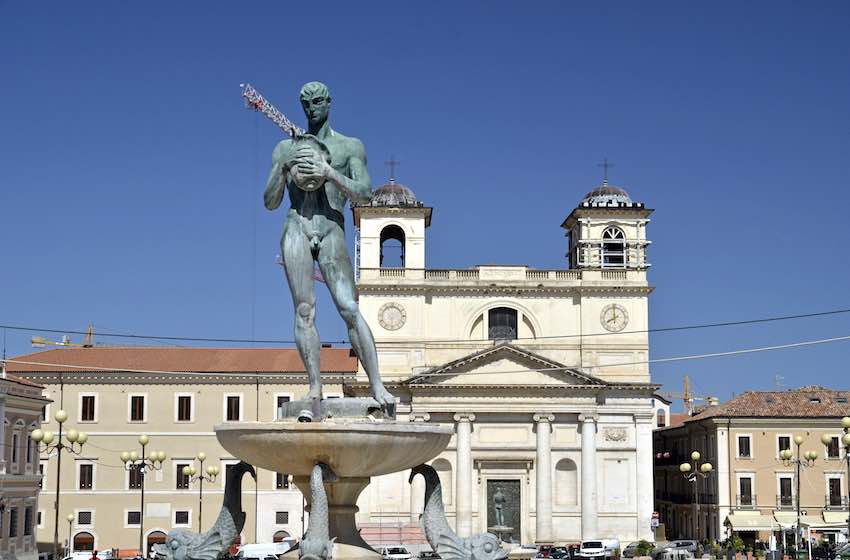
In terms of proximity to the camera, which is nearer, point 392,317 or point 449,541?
point 449,541

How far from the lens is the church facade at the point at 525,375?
59.4 meters

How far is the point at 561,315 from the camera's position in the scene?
6144cm

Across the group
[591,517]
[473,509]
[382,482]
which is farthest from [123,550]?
[591,517]

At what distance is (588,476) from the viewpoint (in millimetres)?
59656

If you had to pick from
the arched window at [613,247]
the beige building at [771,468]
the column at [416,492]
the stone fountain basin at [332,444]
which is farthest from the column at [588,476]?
the stone fountain basin at [332,444]

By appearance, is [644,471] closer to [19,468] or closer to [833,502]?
[833,502]

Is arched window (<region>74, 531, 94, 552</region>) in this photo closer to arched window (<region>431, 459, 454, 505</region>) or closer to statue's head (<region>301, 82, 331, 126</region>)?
arched window (<region>431, 459, 454, 505</region>)

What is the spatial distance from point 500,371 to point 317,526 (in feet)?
157

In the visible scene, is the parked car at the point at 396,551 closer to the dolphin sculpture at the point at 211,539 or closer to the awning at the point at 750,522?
the awning at the point at 750,522

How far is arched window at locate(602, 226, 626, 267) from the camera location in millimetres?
62625

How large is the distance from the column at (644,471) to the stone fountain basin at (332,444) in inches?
1948

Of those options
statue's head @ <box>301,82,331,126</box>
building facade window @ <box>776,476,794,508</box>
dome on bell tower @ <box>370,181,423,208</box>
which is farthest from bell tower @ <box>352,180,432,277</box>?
statue's head @ <box>301,82,331,126</box>

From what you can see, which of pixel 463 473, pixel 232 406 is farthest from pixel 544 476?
→ pixel 232 406

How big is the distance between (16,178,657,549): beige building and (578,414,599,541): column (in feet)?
0.24
